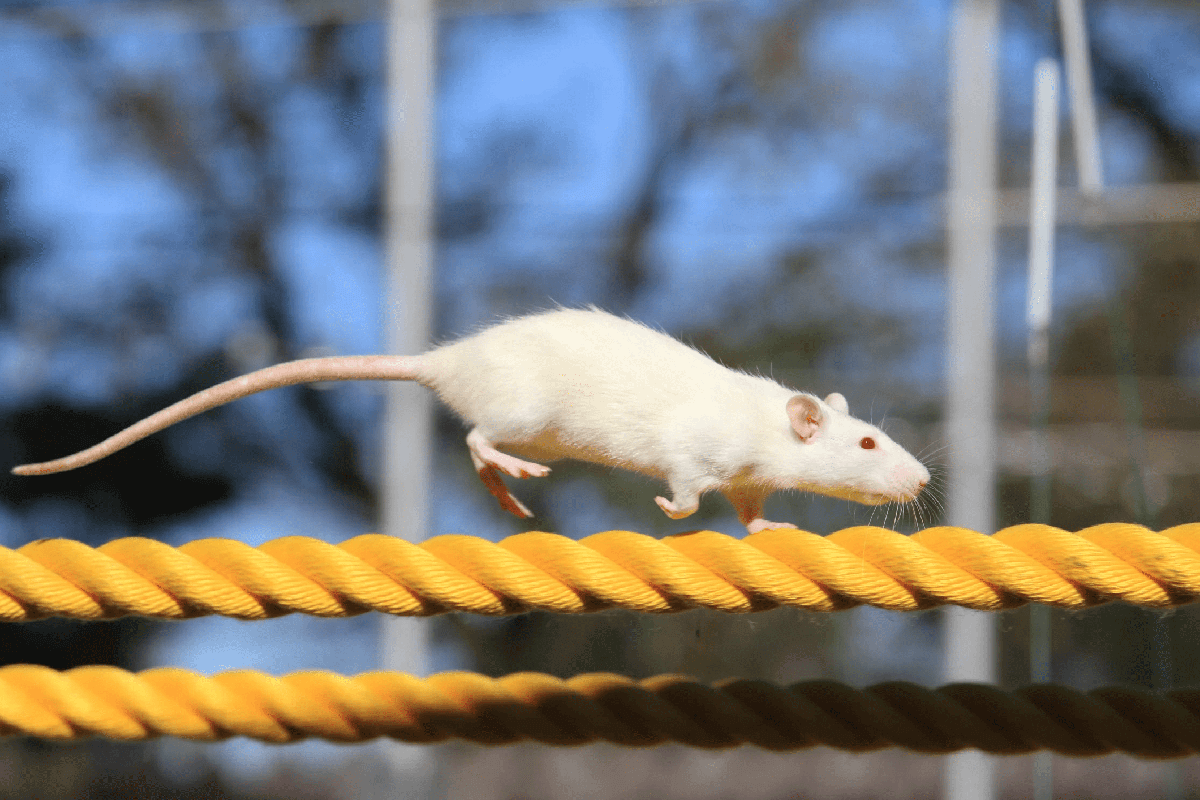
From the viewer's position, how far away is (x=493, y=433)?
0.53 metres

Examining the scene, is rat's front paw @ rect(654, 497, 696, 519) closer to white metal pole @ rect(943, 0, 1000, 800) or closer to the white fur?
the white fur

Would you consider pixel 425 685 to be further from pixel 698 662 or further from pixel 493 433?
pixel 698 662

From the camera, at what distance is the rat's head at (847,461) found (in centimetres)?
56

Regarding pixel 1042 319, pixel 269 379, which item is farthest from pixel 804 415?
pixel 1042 319

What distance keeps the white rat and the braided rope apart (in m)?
0.03

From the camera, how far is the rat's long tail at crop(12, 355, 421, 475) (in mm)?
532

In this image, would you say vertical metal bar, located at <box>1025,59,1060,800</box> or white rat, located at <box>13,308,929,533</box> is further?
vertical metal bar, located at <box>1025,59,1060,800</box>

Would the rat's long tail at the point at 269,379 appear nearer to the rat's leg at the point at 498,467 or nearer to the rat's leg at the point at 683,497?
the rat's leg at the point at 498,467

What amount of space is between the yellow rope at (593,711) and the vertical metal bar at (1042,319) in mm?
51

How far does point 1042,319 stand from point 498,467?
1.19 m

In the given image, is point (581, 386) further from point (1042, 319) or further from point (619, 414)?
point (1042, 319)

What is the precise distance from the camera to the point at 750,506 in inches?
25.2

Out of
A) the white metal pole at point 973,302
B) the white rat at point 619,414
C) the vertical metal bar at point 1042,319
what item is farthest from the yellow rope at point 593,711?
the white metal pole at point 973,302

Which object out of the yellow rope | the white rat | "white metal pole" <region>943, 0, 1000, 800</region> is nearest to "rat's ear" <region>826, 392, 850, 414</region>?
the white rat
